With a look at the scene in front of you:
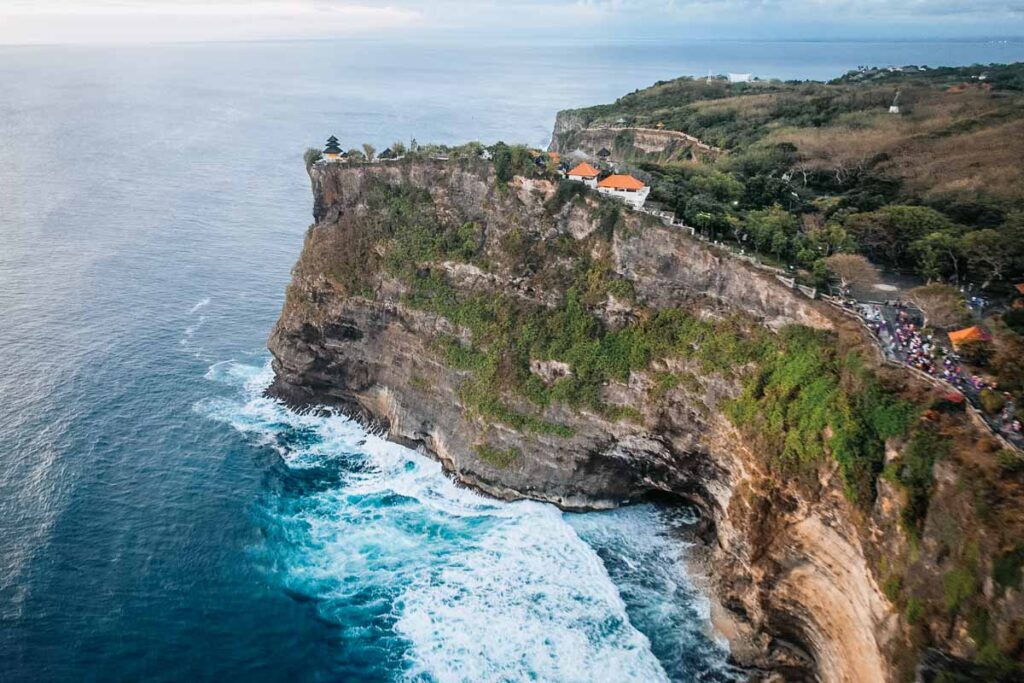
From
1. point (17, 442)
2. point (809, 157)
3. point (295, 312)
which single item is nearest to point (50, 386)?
point (17, 442)

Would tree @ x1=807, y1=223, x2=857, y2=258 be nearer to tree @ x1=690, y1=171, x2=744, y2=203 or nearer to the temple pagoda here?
tree @ x1=690, y1=171, x2=744, y2=203

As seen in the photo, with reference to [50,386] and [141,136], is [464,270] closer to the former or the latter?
[50,386]

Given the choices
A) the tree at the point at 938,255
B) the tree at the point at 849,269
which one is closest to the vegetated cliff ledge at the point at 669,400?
the tree at the point at 849,269

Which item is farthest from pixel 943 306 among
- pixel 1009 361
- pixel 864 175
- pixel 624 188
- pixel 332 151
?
pixel 332 151

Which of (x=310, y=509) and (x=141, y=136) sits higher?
(x=141, y=136)

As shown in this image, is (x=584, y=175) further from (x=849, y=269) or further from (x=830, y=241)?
(x=849, y=269)

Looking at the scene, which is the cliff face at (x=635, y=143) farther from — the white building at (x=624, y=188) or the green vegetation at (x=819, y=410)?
the green vegetation at (x=819, y=410)
